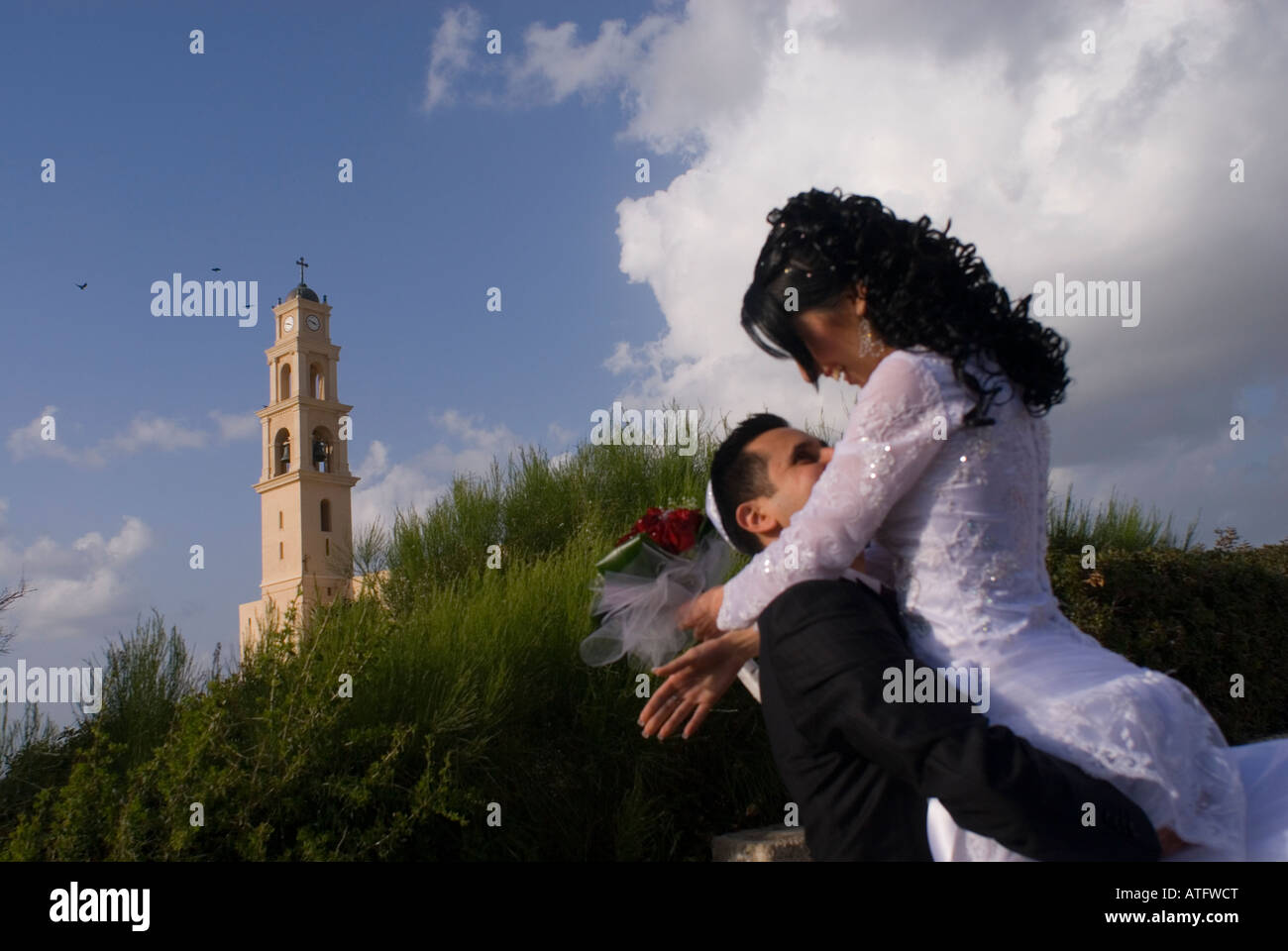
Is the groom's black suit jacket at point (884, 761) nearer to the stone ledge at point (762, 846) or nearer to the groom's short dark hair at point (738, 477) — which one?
the groom's short dark hair at point (738, 477)

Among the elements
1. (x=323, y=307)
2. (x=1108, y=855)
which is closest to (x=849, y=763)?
(x=1108, y=855)

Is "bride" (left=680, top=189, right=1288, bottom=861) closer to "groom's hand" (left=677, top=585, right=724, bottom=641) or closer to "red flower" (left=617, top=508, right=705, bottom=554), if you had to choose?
"groom's hand" (left=677, top=585, right=724, bottom=641)

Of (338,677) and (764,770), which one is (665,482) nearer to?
(764,770)

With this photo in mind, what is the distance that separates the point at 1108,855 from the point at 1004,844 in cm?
18

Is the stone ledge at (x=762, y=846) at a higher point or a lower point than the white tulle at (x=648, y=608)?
lower

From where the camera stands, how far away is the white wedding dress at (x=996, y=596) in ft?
5.92

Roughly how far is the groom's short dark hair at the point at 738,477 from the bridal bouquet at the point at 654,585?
0.26 metres

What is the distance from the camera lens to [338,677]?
13.1ft

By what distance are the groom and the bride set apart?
0.06 metres

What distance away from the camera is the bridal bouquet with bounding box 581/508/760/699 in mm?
2691

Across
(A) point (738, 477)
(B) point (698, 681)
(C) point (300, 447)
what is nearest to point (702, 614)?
(B) point (698, 681)

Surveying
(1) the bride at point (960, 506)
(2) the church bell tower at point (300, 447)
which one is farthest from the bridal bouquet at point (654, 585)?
(2) the church bell tower at point (300, 447)

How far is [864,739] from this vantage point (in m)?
1.86

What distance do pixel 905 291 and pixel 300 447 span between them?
3384 cm
